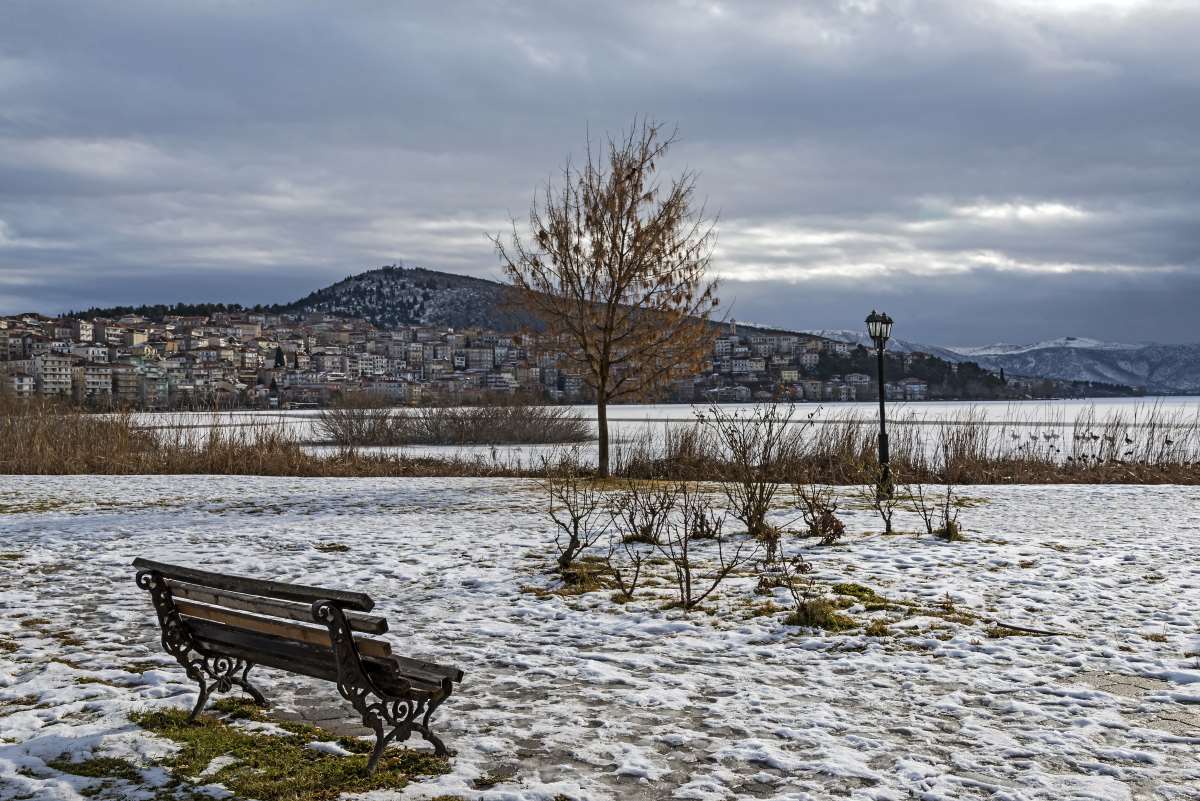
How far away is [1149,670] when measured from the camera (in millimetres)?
5477

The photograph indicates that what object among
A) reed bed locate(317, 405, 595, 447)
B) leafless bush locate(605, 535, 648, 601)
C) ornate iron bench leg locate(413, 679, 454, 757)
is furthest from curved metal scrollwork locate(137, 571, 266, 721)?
reed bed locate(317, 405, 595, 447)

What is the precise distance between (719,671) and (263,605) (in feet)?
9.29

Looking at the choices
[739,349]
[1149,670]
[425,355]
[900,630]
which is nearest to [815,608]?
[900,630]

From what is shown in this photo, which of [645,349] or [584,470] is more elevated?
[645,349]

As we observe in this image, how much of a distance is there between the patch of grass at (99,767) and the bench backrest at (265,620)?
660mm

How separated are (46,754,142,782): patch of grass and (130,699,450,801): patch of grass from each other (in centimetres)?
16

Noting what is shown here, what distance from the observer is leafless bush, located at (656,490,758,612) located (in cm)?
742

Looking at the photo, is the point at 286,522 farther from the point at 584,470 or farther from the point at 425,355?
the point at 425,355

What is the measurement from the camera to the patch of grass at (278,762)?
388 cm

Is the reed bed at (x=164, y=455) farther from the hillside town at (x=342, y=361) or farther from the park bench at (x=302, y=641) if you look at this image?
the hillside town at (x=342, y=361)

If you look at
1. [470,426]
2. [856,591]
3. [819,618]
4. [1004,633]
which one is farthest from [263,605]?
[470,426]

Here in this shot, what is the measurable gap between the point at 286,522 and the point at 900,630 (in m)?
8.78

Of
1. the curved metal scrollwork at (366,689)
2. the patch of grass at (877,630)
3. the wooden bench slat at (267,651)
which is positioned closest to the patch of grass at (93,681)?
the wooden bench slat at (267,651)

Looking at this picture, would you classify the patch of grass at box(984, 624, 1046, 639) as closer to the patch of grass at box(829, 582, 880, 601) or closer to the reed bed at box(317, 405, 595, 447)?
the patch of grass at box(829, 582, 880, 601)
